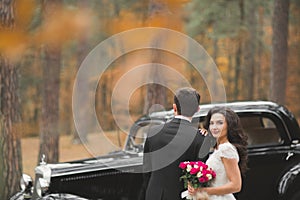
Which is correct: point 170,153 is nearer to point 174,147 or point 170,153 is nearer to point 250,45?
point 174,147

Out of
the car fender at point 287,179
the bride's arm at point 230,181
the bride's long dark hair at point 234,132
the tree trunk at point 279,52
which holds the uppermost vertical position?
the tree trunk at point 279,52

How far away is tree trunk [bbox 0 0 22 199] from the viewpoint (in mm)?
8453

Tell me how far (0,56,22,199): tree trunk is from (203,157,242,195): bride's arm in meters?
5.20

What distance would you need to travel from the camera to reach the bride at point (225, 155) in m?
4.06

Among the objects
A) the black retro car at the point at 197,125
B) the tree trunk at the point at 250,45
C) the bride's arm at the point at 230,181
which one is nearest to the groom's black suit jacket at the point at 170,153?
the bride's arm at the point at 230,181

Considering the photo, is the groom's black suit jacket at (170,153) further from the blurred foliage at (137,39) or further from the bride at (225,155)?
the blurred foliage at (137,39)

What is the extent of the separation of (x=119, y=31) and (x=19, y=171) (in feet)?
29.2

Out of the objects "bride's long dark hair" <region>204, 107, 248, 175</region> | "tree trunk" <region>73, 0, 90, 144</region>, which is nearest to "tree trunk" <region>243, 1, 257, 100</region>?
"tree trunk" <region>73, 0, 90, 144</region>

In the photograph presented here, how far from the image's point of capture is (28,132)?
29.9 m

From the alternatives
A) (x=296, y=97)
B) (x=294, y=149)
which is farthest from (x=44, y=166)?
(x=296, y=97)

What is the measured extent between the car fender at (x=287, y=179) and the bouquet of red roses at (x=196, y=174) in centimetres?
258

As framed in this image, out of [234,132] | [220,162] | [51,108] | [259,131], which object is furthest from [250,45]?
[220,162]

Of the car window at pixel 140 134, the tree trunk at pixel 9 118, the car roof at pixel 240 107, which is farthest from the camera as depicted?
the tree trunk at pixel 9 118

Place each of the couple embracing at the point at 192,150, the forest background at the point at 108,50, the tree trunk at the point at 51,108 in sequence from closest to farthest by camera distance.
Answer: the couple embracing at the point at 192,150, the forest background at the point at 108,50, the tree trunk at the point at 51,108
